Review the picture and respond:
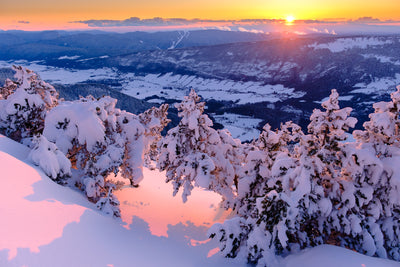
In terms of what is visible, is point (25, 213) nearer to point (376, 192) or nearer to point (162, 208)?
point (162, 208)

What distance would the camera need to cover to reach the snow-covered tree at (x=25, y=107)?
1460 centimetres

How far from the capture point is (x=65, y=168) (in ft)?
37.6

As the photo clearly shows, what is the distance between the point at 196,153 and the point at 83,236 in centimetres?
558

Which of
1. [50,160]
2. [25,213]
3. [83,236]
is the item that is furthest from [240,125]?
[25,213]

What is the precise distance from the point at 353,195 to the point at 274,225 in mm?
3088

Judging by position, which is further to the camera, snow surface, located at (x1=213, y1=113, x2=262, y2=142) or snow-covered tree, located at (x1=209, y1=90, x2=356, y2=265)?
snow surface, located at (x1=213, y1=113, x2=262, y2=142)

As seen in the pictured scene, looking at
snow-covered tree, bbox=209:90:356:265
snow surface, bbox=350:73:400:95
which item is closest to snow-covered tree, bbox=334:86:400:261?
snow-covered tree, bbox=209:90:356:265

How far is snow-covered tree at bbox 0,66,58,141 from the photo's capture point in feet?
47.9

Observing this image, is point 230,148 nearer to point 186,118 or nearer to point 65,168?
point 186,118

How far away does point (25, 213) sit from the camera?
24.5 ft

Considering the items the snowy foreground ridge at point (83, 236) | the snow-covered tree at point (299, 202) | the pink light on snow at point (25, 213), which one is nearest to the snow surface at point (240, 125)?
the snowy foreground ridge at point (83, 236)

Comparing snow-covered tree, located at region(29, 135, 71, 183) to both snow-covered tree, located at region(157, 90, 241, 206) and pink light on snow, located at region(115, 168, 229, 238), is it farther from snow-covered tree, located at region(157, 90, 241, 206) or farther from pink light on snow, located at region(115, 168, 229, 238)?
snow-covered tree, located at region(157, 90, 241, 206)

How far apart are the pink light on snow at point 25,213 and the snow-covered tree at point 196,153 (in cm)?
434

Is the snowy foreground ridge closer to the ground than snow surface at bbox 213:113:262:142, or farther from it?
farther from it
